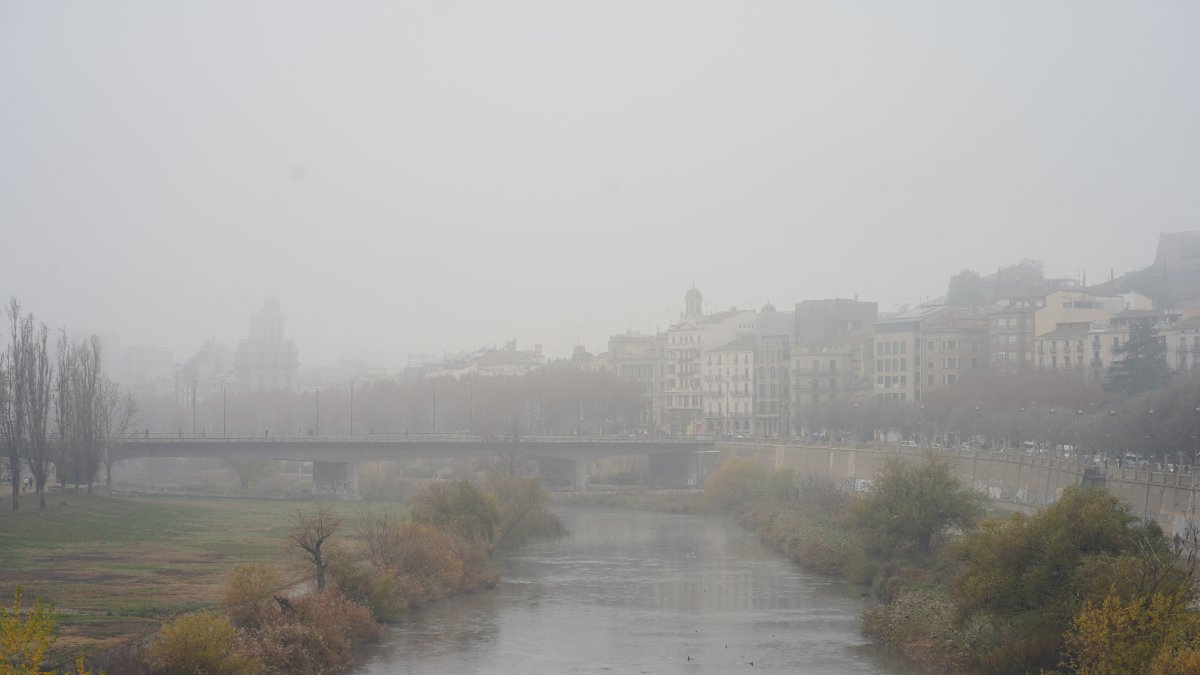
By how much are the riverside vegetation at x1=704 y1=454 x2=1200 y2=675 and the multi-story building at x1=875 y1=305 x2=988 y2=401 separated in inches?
1889

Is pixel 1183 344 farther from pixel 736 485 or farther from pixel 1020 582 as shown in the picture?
pixel 1020 582

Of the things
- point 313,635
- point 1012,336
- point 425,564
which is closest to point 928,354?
point 1012,336

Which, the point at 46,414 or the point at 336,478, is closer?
the point at 46,414

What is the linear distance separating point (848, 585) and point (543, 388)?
245ft

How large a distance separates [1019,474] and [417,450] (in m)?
38.9

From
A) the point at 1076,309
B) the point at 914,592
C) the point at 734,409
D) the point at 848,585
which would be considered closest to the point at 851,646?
the point at 914,592

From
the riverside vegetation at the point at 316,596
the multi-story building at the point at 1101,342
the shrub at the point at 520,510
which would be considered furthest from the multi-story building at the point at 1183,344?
the riverside vegetation at the point at 316,596

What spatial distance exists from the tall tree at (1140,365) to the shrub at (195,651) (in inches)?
2065

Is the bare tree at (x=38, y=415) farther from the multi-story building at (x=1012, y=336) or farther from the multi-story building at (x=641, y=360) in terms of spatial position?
the multi-story building at (x=641, y=360)

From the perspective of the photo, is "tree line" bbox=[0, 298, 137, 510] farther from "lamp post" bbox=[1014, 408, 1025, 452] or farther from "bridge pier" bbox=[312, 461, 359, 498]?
"lamp post" bbox=[1014, 408, 1025, 452]

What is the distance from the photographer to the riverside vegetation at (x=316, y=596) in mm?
25719

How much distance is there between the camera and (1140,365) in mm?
69188

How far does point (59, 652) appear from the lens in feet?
86.9

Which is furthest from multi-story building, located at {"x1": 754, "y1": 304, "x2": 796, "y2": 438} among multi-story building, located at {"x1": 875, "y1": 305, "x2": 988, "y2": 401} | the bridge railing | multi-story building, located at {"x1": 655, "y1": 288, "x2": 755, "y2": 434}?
the bridge railing
